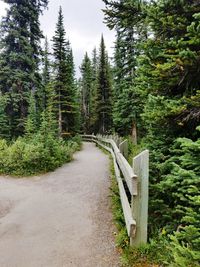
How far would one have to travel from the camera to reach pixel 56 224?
5500mm

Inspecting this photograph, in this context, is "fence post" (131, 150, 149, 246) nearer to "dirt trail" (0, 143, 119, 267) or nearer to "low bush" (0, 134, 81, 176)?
"dirt trail" (0, 143, 119, 267)

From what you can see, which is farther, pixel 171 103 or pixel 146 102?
pixel 146 102

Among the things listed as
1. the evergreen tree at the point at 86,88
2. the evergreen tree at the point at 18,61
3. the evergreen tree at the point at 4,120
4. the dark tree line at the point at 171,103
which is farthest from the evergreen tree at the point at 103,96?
the dark tree line at the point at 171,103

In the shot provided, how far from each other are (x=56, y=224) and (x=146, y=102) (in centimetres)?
322

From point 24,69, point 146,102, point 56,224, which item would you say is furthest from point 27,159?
point 24,69

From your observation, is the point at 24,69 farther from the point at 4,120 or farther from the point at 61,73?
the point at 4,120

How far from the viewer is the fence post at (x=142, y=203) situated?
388 centimetres

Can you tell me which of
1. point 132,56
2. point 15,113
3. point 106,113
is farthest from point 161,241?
point 106,113

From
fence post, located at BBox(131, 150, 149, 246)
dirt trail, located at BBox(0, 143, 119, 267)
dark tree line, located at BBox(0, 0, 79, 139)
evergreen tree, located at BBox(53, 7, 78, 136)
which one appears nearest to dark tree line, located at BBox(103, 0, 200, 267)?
fence post, located at BBox(131, 150, 149, 246)

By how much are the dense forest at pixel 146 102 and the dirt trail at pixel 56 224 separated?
825 millimetres

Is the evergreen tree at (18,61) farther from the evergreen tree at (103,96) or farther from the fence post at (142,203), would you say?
the fence post at (142,203)

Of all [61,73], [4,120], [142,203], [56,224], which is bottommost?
[56,224]

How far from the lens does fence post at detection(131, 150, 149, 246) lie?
153 inches

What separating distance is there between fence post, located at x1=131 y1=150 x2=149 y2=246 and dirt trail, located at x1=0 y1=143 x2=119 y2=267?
0.56m
